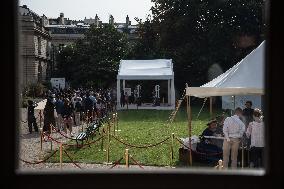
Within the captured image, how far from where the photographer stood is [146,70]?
3122 centimetres

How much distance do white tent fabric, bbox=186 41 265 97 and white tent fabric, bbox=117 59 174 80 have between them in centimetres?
1702

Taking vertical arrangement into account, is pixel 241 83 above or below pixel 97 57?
below

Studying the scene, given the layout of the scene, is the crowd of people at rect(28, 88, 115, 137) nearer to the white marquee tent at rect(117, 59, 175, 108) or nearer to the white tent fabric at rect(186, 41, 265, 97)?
the white marquee tent at rect(117, 59, 175, 108)

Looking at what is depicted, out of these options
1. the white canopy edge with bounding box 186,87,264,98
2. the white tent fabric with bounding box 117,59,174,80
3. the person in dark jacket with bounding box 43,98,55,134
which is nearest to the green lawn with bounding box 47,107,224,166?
the white canopy edge with bounding box 186,87,264,98

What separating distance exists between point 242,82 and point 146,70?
1920 centimetres

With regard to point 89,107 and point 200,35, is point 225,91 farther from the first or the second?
point 200,35

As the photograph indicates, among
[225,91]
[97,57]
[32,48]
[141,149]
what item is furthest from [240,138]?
[32,48]

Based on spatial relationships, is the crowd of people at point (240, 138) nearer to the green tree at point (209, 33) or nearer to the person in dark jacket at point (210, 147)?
the person in dark jacket at point (210, 147)

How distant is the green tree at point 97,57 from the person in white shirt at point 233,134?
42.7 meters

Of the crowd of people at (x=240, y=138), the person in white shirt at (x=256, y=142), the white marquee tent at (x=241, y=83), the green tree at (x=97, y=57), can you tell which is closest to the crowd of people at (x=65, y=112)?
the white marquee tent at (x=241, y=83)
